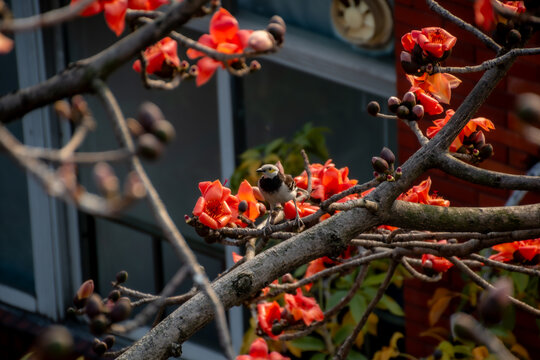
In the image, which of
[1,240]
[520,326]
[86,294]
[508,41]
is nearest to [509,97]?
[520,326]

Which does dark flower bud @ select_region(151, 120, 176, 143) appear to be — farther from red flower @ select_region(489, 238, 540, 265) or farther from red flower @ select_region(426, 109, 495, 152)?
red flower @ select_region(489, 238, 540, 265)

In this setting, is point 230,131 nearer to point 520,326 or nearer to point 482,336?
point 520,326

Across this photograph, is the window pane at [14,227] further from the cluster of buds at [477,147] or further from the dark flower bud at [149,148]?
the dark flower bud at [149,148]

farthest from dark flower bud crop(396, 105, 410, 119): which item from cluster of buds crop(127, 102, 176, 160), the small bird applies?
cluster of buds crop(127, 102, 176, 160)

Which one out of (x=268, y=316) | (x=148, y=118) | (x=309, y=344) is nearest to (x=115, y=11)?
(x=148, y=118)

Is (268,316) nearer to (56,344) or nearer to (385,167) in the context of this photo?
(385,167)

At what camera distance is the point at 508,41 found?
5.32 feet

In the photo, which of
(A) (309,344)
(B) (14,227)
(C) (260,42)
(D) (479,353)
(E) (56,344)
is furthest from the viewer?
(B) (14,227)

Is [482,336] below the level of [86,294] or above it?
above

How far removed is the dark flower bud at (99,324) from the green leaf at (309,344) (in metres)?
1.96

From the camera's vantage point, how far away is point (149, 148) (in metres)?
0.88

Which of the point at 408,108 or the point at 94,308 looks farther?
the point at 408,108

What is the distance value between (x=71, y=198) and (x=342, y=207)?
724 mm

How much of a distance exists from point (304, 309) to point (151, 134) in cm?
147
